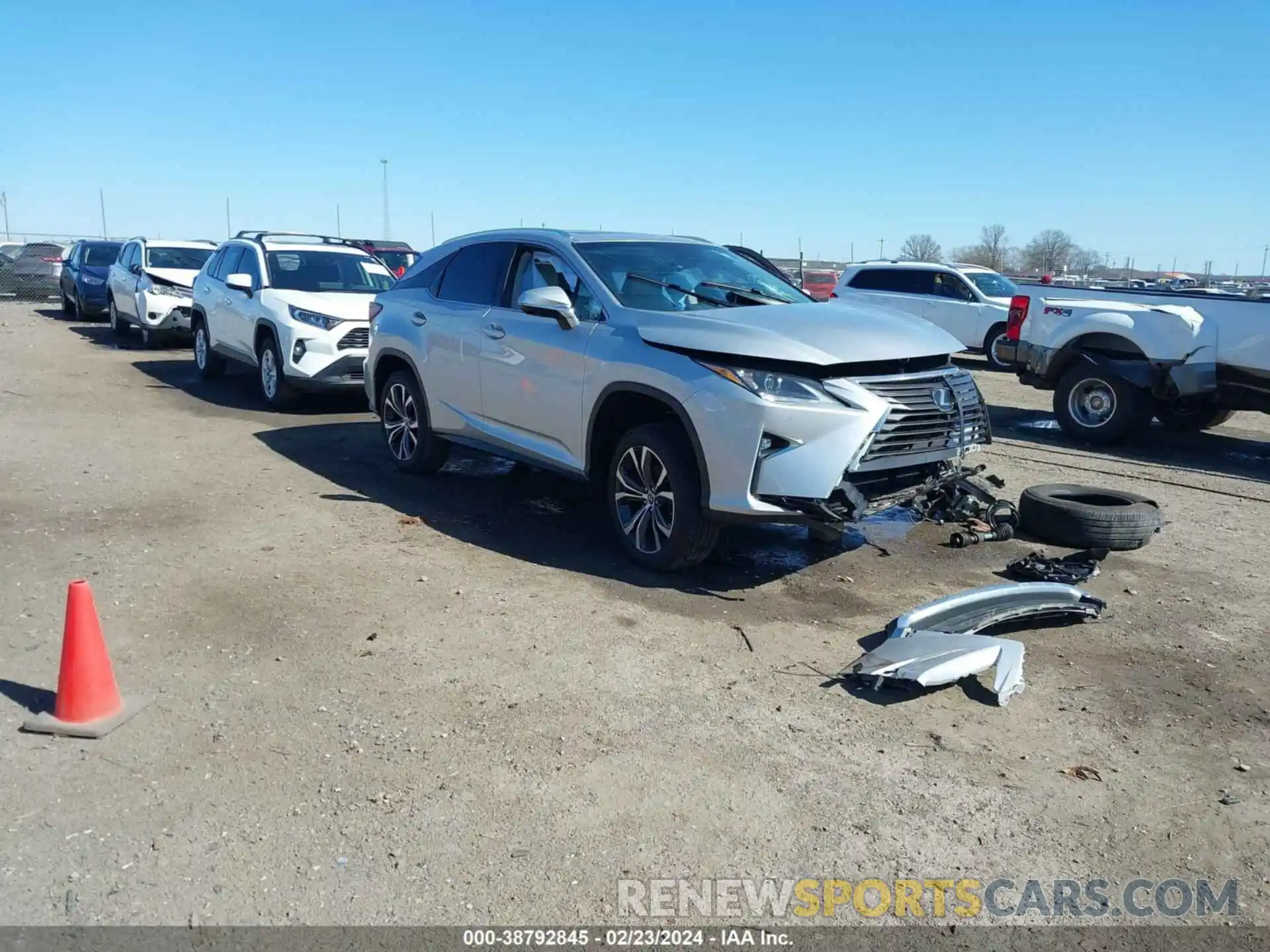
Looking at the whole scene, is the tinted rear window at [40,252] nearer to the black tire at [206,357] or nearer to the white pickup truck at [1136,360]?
the black tire at [206,357]

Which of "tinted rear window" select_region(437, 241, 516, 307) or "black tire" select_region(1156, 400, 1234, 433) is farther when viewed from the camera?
"black tire" select_region(1156, 400, 1234, 433)

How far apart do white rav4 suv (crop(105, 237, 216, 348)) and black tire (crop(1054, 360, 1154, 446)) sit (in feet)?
43.2

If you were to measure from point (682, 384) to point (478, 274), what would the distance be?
2578mm

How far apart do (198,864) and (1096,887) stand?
9.16 feet

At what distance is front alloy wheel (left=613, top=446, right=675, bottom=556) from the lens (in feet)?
19.3

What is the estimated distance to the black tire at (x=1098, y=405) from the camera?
33.9 feet

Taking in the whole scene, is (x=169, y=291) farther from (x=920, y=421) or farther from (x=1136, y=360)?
(x=920, y=421)

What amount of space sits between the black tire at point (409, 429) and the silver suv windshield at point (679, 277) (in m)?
2.11

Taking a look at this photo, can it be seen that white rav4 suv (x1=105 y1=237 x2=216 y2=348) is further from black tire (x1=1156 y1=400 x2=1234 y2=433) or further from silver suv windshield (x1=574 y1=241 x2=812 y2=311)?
black tire (x1=1156 y1=400 x2=1234 y2=433)

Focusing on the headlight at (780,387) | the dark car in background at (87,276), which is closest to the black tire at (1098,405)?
the headlight at (780,387)

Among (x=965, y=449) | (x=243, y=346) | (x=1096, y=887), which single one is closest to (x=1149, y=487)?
(x=965, y=449)

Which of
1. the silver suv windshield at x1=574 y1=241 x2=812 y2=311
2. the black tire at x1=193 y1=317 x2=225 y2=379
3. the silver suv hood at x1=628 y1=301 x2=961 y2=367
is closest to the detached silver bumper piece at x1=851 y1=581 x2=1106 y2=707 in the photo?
the silver suv hood at x1=628 y1=301 x2=961 y2=367

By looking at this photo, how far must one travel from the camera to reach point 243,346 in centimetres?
1188

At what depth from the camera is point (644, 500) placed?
6.04 m
